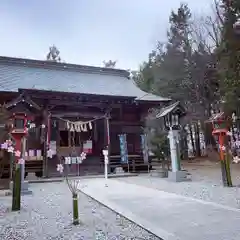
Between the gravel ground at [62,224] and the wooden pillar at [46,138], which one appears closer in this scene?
the gravel ground at [62,224]

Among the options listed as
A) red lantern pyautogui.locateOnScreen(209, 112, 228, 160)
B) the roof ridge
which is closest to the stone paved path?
red lantern pyautogui.locateOnScreen(209, 112, 228, 160)

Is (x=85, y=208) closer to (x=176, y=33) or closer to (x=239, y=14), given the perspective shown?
(x=239, y=14)

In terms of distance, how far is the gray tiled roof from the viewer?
14.3m

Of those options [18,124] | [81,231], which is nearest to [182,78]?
[18,124]

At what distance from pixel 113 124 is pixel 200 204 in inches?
371

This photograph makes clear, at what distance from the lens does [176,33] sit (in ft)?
77.2

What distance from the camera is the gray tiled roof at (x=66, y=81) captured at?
1428 centimetres

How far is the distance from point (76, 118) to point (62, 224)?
9.32m

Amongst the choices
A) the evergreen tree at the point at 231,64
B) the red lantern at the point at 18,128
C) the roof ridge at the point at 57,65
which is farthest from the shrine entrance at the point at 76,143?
the evergreen tree at the point at 231,64

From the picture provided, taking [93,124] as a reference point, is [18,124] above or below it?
below

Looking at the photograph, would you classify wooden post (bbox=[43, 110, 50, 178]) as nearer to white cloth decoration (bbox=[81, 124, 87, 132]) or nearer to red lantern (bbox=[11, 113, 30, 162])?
white cloth decoration (bbox=[81, 124, 87, 132])

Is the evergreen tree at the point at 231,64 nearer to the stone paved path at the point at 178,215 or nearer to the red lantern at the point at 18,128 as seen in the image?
the stone paved path at the point at 178,215

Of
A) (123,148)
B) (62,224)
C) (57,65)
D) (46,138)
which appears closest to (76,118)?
(46,138)

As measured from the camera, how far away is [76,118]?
43.4ft
